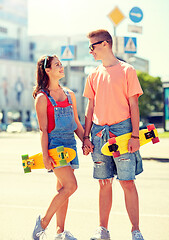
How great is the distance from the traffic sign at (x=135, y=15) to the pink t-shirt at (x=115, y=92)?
12.2 m

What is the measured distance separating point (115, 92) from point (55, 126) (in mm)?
609

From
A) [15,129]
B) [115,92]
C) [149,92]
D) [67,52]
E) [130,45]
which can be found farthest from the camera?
[149,92]

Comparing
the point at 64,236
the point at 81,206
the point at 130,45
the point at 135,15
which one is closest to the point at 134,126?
the point at 64,236

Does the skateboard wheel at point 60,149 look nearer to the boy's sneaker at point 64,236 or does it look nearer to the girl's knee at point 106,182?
the girl's knee at point 106,182

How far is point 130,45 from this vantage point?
577 inches

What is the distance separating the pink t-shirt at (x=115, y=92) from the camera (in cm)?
399

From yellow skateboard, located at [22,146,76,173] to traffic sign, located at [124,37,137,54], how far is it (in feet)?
35.4

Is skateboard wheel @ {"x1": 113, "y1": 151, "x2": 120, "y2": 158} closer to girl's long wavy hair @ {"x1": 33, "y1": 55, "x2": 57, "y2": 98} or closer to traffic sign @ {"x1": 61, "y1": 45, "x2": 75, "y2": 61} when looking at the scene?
girl's long wavy hair @ {"x1": 33, "y1": 55, "x2": 57, "y2": 98}

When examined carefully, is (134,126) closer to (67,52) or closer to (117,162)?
(117,162)


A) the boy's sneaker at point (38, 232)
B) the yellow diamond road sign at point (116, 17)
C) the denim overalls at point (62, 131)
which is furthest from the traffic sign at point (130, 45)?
the boy's sneaker at point (38, 232)

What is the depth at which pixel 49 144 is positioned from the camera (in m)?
4.05

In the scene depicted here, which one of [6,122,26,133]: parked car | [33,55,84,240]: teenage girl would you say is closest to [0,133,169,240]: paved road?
[33,55,84,240]: teenage girl

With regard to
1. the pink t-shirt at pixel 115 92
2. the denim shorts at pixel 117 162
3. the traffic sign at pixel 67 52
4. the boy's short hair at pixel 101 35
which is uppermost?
the traffic sign at pixel 67 52

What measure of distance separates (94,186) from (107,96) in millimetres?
3765
